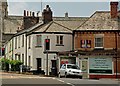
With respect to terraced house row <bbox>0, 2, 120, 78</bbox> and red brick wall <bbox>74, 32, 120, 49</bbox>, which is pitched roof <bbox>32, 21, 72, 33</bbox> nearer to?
terraced house row <bbox>0, 2, 120, 78</bbox>

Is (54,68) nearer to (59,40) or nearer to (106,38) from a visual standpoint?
(59,40)

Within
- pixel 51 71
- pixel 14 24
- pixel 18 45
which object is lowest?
pixel 51 71

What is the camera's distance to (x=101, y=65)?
156 feet

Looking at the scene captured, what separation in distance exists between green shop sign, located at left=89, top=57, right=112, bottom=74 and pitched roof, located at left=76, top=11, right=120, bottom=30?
560cm

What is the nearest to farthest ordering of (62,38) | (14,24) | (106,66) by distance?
(106,66), (62,38), (14,24)

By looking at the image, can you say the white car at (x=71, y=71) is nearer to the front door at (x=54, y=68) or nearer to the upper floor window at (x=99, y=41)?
the front door at (x=54, y=68)

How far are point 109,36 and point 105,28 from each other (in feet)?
4.15

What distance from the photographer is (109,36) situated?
168ft

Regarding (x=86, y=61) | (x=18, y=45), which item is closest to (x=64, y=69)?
(x=86, y=61)

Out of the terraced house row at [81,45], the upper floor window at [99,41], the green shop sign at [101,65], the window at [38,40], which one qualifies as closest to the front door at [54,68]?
the terraced house row at [81,45]

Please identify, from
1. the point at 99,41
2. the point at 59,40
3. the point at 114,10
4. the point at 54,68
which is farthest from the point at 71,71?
the point at 114,10

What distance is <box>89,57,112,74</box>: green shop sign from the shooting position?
47.5 metres

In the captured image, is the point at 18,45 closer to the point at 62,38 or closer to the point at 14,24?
the point at 62,38

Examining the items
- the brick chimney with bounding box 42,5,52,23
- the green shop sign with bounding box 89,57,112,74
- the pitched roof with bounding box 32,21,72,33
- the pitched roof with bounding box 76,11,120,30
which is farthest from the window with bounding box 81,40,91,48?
the brick chimney with bounding box 42,5,52,23
